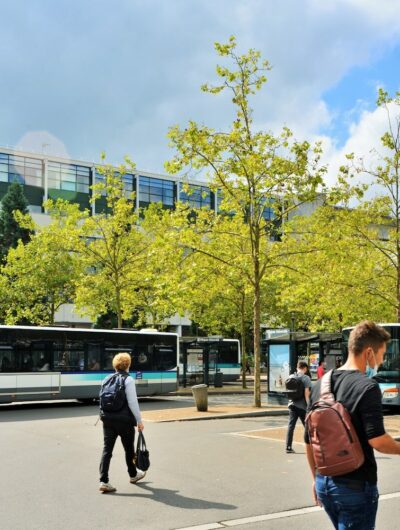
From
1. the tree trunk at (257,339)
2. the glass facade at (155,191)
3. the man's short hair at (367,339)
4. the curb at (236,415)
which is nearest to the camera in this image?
the man's short hair at (367,339)

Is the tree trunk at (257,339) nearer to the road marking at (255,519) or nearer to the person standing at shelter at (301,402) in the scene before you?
the person standing at shelter at (301,402)

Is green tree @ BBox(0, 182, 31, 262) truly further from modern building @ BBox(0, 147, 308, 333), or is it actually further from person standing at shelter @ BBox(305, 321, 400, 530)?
person standing at shelter @ BBox(305, 321, 400, 530)

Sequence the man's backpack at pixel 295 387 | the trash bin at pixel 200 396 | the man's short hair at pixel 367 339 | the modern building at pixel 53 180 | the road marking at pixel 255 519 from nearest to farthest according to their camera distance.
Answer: the man's short hair at pixel 367 339
the road marking at pixel 255 519
the man's backpack at pixel 295 387
the trash bin at pixel 200 396
the modern building at pixel 53 180

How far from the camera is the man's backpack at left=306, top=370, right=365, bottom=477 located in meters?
3.29

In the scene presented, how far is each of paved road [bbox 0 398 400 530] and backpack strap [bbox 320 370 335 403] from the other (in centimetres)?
330

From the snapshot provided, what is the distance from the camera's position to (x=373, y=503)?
11.0 feet

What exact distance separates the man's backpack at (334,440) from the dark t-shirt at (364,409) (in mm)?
36

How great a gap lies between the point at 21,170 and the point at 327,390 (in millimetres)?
60097

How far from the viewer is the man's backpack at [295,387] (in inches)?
427

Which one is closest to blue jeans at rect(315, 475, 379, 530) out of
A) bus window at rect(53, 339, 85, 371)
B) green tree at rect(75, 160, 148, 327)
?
bus window at rect(53, 339, 85, 371)

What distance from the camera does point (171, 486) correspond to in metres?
8.13

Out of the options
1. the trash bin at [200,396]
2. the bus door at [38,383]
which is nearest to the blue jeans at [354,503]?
the trash bin at [200,396]

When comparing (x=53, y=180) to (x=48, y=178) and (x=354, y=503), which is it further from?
(x=354, y=503)

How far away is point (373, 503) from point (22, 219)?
3225 cm
